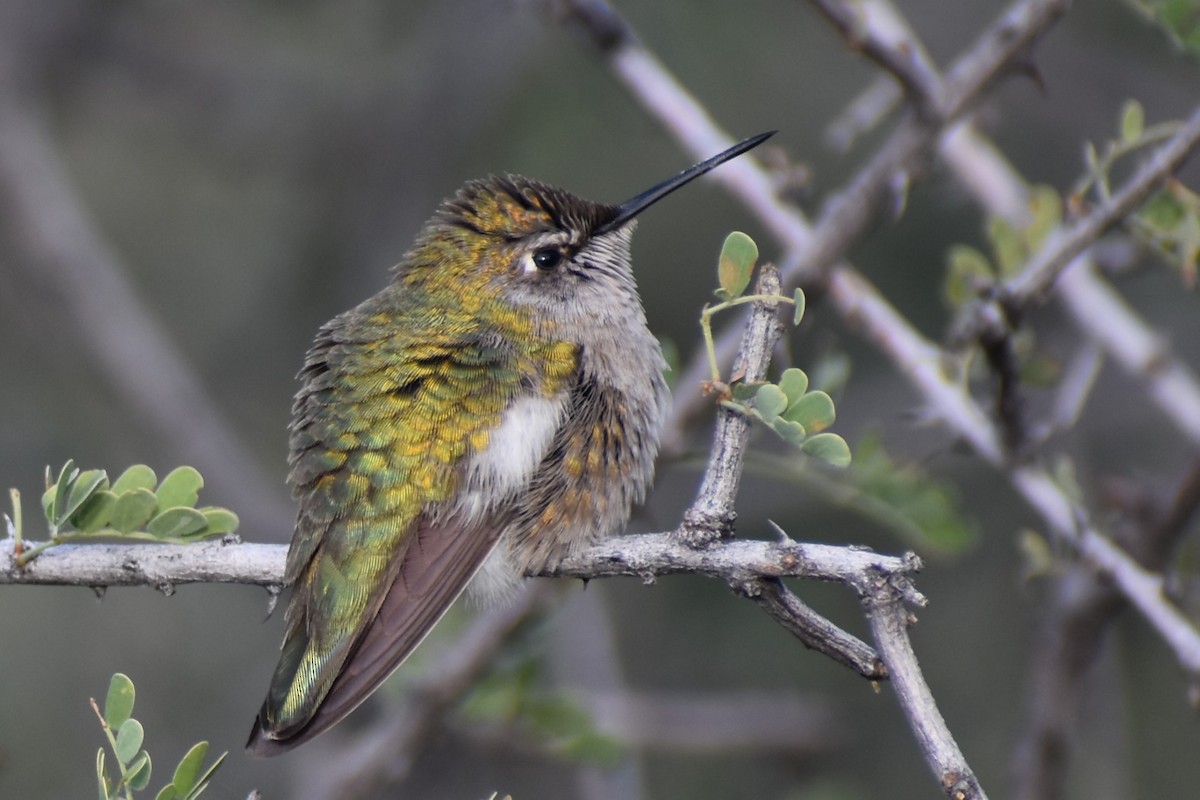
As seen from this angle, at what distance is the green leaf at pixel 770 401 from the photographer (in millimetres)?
2436

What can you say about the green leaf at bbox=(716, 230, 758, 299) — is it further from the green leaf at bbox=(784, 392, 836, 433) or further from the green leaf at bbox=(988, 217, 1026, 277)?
the green leaf at bbox=(988, 217, 1026, 277)

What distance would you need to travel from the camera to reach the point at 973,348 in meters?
3.49

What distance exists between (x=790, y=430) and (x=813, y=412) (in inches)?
2.2

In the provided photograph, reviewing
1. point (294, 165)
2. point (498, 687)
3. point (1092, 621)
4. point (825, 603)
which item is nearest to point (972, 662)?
point (825, 603)

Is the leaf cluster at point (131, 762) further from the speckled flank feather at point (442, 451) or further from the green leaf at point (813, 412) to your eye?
the green leaf at point (813, 412)

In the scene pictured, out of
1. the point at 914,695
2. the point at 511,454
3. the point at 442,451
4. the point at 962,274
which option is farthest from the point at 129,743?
the point at 962,274

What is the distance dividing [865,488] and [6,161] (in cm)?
493

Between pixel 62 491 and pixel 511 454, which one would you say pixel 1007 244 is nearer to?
pixel 511 454

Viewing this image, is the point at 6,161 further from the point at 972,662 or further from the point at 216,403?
the point at 972,662

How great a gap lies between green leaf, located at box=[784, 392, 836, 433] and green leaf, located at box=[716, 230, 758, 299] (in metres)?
0.24

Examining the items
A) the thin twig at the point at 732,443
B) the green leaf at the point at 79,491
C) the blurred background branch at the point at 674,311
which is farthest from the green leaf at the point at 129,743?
the blurred background branch at the point at 674,311

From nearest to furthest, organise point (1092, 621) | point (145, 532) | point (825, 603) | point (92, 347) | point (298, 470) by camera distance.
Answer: point (145, 532)
point (298, 470)
point (1092, 621)
point (825, 603)
point (92, 347)

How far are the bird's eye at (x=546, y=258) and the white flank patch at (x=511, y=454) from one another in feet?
2.09

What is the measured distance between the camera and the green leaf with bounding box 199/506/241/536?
2869 millimetres
